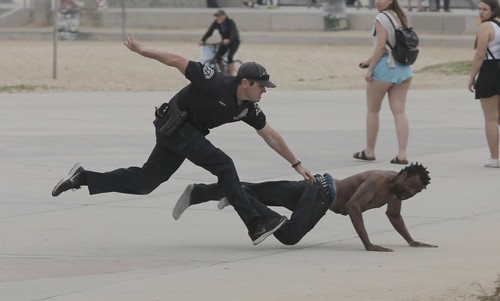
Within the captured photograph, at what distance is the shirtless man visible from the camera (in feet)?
28.5

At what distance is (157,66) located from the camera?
94.0 ft

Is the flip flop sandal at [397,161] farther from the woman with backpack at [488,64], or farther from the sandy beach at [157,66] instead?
the sandy beach at [157,66]

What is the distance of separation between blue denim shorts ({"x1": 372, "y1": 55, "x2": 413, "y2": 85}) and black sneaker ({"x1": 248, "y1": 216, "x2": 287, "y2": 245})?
4.66 m

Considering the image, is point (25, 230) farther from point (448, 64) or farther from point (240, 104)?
point (448, 64)

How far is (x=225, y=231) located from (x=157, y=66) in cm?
1930

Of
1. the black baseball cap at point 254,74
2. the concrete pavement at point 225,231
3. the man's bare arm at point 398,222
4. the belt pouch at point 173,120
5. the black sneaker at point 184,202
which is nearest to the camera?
the concrete pavement at point 225,231

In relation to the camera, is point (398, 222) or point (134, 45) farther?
point (398, 222)

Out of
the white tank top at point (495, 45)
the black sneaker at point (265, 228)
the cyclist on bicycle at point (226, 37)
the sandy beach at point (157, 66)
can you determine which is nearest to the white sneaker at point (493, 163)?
the white tank top at point (495, 45)

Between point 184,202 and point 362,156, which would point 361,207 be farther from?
point 362,156

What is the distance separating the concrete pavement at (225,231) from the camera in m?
7.63

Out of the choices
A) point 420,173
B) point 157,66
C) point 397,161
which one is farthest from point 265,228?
point 157,66

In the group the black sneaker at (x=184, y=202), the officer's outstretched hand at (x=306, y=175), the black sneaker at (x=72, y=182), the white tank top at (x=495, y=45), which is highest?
the white tank top at (x=495, y=45)

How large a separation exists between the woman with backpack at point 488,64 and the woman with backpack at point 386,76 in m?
0.75

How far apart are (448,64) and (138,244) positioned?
20.2 m
